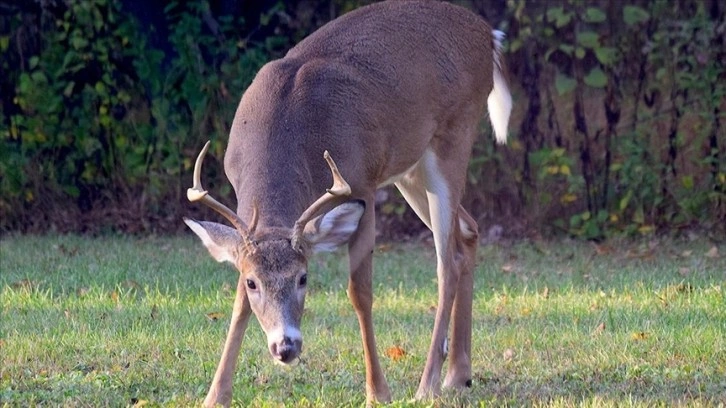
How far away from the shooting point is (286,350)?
4.81 metres

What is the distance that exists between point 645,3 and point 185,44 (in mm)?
3678

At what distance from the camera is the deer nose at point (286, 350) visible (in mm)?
4812

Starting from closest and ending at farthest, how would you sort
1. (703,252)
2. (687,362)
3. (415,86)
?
(687,362) < (415,86) < (703,252)

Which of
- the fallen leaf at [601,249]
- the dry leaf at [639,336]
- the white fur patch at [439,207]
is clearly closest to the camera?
the white fur patch at [439,207]

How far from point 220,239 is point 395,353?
4.60ft

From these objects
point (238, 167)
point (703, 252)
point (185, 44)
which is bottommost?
point (703, 252)

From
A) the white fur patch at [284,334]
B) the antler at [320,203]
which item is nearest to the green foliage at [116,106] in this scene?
the antler at [320,203]

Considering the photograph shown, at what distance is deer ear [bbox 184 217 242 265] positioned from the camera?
5.17 metres

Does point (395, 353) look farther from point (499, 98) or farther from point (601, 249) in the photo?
point (601, 249)

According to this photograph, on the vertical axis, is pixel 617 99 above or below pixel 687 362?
below

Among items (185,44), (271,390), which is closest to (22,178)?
(185,44)

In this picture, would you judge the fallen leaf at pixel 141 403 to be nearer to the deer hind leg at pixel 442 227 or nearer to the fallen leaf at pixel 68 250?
the deer hind leg at pixel 442 227

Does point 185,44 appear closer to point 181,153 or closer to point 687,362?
point 181,153

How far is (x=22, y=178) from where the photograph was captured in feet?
36.8
